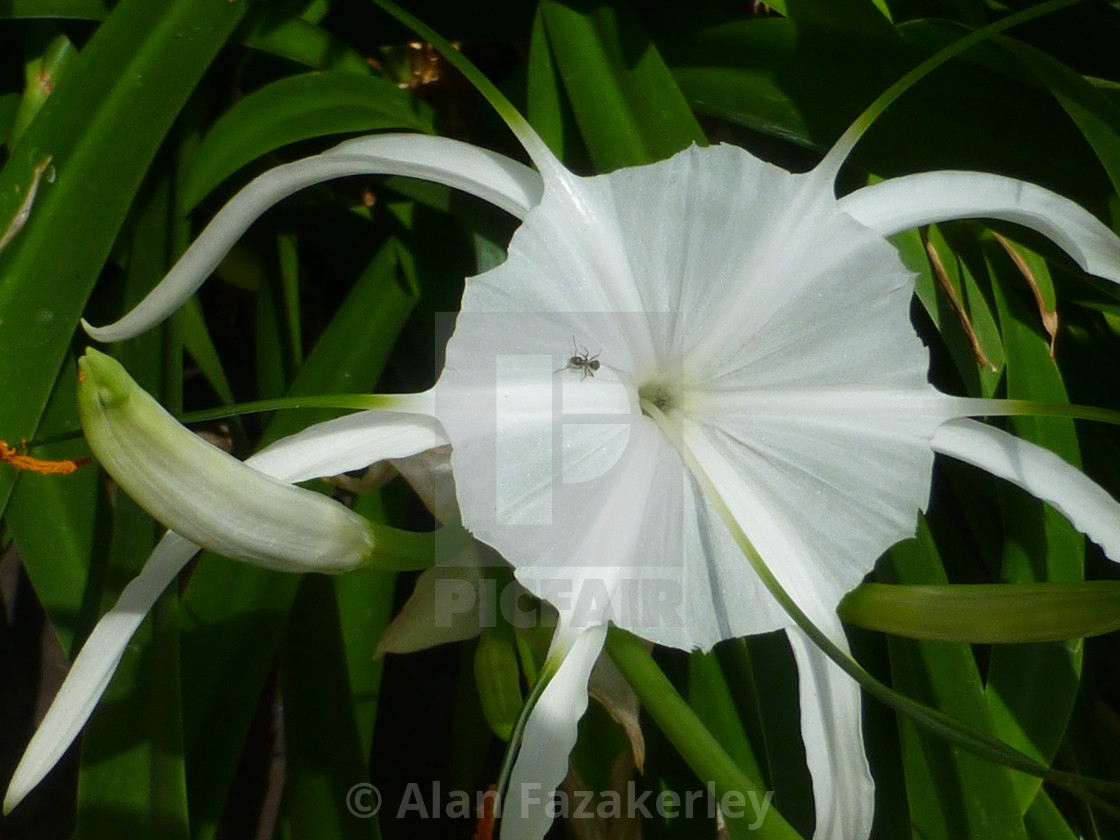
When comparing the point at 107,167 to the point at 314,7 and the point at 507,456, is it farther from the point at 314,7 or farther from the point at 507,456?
the point at 507,456

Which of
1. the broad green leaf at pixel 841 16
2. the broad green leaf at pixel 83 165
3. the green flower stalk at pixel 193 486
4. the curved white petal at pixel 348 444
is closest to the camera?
the green flower stalk at pixel 193 486

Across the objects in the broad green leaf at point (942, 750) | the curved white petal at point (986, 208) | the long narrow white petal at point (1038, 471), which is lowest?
the broad green leaf at point (942, 750)

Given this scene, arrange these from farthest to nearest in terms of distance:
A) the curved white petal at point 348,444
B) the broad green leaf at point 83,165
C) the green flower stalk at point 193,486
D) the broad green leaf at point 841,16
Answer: the broad green leaf at point 841,16, the broad green leaf at point 83,165, the curved white petal at point 348,444, the green flower stalk at point 193,486

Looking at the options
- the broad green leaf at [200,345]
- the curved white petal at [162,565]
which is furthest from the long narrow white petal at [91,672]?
the broad green leaf at [200,345]

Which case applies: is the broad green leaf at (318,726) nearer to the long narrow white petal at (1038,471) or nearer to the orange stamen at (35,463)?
the orange stamen at (35,463)

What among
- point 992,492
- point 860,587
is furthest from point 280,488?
point 992,492

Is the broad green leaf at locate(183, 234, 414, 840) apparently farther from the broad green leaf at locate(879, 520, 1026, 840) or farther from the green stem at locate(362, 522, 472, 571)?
the broad green leaf at locate(879, 520, 1026, 840)
